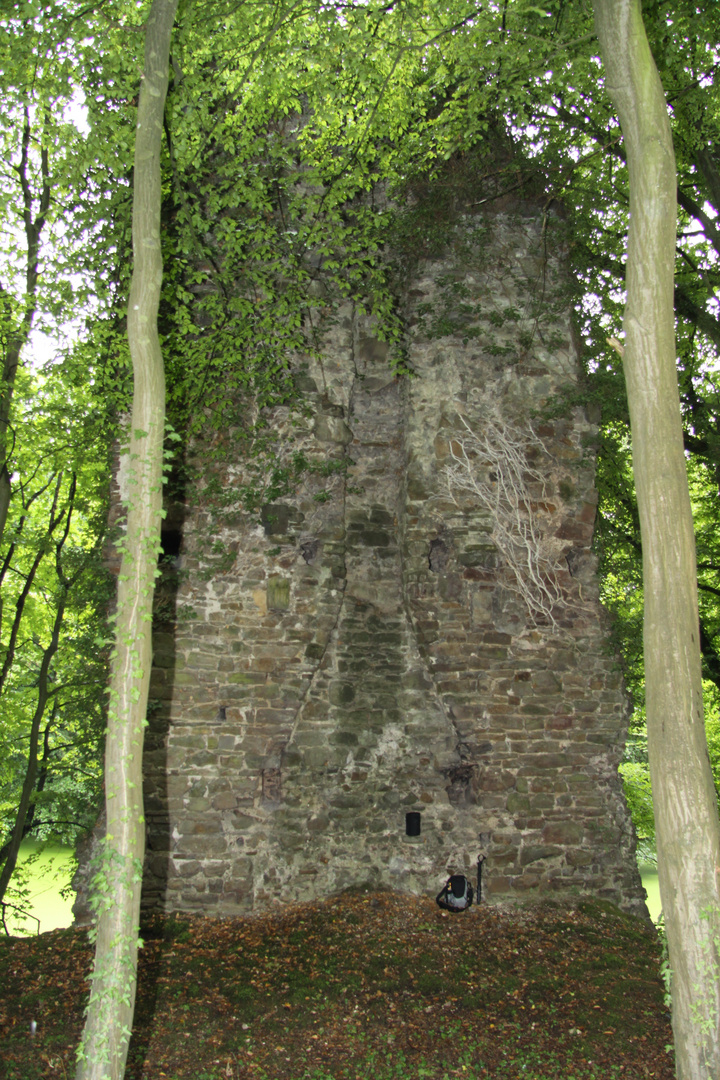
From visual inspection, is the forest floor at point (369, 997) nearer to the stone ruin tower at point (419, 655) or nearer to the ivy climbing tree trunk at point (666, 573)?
the stone ruin tower at point (419, 655)

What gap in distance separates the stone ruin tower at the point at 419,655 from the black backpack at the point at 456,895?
0.19m

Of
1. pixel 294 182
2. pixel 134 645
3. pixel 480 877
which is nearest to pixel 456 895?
pixel 480 877

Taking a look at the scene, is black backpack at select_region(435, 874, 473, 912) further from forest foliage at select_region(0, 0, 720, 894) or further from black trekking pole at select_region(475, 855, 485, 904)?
forest foliage at select_region(0, 0, 720, 894)

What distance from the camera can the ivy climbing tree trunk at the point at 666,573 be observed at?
10.7 ft

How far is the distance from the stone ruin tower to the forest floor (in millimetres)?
514

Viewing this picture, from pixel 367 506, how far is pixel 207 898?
165 inches

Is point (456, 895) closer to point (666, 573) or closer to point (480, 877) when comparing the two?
point (480, 877)

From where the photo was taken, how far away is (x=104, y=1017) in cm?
324

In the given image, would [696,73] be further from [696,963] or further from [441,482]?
[696,963]

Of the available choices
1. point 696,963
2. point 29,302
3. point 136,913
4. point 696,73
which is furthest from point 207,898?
point 696,73

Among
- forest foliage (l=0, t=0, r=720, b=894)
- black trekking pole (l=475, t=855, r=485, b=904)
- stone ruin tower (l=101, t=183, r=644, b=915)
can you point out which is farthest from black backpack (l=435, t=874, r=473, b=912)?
forest foliage (l=0, t=0, r=720, b=894)

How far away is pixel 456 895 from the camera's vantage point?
6.78 m

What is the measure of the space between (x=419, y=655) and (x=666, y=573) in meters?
4.33

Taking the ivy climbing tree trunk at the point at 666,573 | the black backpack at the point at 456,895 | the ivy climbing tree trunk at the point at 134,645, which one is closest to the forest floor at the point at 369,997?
the black backpack at the point at 456,895
